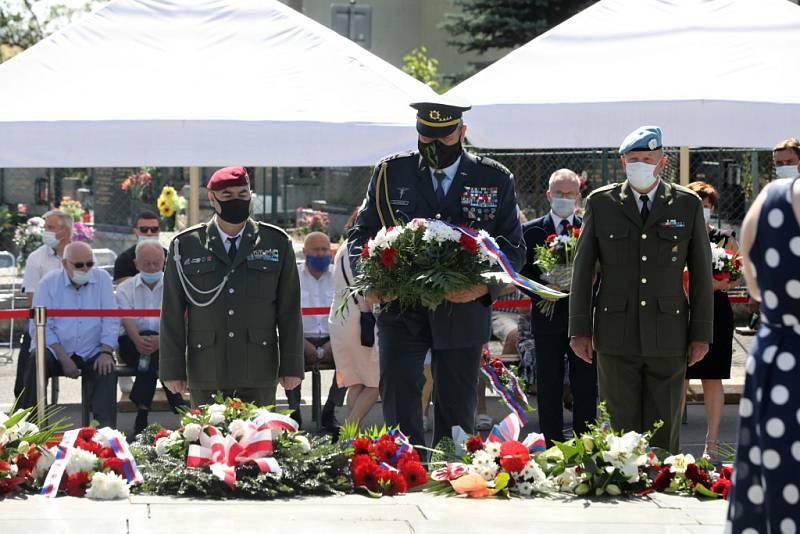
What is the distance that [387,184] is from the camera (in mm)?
6926

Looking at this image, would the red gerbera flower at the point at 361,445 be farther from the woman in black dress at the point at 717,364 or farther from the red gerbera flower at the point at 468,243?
the woman in black dress at the point at 717,364

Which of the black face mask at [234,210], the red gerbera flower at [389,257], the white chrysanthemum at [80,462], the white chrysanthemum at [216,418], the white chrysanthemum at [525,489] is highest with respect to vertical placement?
the black face mask at [234,210]

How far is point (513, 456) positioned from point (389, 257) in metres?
1.10

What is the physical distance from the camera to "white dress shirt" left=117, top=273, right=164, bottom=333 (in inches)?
404

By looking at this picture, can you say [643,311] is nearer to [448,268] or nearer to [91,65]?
[448,268]

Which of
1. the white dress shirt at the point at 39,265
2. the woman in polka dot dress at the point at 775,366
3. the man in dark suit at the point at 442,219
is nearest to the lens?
the woman in polka dot dress at the point at 775,366

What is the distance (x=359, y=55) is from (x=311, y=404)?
2845mm

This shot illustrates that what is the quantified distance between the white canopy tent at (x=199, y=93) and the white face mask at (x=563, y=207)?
1401mm

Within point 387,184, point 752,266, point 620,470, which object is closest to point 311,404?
point 387,184

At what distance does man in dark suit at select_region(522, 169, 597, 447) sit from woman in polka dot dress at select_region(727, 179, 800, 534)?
450 centimetres

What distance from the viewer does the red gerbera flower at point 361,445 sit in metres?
6.20

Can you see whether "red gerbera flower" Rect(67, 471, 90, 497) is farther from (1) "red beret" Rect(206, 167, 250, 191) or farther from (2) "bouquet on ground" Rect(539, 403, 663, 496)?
(2) "bouquet on ground" Rect(539, 403, 663, 496)

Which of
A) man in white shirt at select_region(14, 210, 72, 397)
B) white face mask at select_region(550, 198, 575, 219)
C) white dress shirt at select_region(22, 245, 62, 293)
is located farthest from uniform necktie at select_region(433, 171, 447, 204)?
white dress shirt at select_region(22, 245, 62, 293)

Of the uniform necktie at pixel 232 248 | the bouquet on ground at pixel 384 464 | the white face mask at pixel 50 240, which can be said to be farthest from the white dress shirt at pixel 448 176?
the white face mask at pixel 50 240
